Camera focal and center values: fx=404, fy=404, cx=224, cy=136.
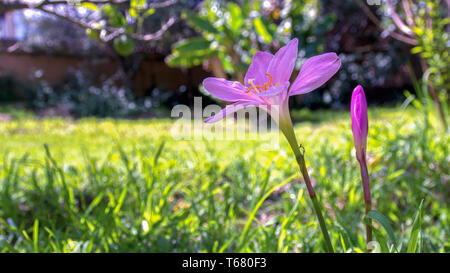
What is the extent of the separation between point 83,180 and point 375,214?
167cm

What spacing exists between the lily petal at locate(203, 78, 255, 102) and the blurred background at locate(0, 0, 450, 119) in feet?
14.1

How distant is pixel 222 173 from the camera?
81.5 inches

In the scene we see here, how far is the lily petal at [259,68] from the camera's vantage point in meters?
0.59

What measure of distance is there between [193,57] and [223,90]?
5483 millimetres

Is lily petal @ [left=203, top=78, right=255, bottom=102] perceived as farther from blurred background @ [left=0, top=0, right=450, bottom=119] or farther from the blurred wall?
the blurred wall

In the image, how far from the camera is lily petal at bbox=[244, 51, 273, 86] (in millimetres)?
593

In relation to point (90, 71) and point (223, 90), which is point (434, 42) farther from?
point (90, 71)

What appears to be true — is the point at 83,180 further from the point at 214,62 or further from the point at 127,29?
the point at 214,62

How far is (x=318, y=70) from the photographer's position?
1.73ft

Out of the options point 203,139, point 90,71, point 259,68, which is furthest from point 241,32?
point 90,71

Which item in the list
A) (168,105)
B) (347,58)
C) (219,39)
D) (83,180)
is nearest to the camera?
(83,180)

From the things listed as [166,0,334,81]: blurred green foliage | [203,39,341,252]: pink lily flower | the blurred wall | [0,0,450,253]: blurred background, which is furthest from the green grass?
the blurred wall
